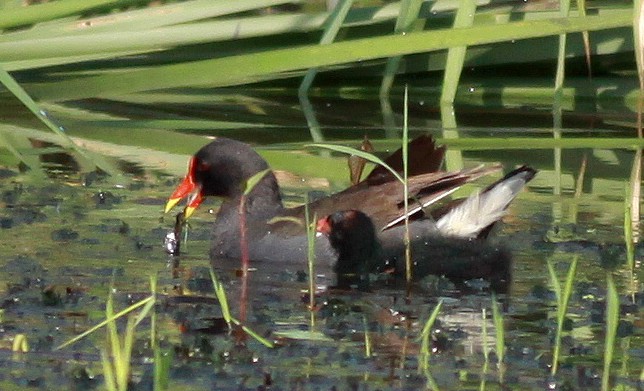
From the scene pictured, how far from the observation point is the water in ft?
15.8

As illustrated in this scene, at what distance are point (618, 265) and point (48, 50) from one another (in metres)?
3.84

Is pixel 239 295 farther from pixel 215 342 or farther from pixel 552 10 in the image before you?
pixel 552 10

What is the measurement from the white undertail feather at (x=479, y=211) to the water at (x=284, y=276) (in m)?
0.21

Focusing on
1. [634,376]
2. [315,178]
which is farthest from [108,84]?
[634,376]

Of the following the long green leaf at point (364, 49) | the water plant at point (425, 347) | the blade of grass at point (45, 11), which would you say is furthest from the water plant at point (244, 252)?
the blade of grass at point (45, 11)

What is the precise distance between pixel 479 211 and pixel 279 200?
2.86 ft

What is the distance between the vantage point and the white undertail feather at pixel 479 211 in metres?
6.80

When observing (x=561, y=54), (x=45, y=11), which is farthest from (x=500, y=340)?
(x=561, y=54)

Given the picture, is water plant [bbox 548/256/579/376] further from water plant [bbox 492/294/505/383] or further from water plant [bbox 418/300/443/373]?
water plant [bbox 418/300/443/373]

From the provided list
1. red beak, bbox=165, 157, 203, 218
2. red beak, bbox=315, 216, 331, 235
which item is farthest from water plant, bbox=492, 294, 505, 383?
red beak, bbox=165, 157, 203, 218

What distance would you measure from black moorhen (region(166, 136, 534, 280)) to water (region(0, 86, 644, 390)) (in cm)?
17

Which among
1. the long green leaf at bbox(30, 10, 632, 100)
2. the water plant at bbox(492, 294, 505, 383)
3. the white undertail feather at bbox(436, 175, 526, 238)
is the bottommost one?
the water plant at bbox(492, 294, 505, 383)

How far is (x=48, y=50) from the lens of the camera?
30.2 feet

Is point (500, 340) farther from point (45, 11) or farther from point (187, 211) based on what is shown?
point (45, 11)
